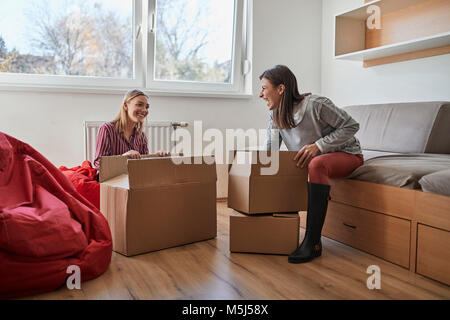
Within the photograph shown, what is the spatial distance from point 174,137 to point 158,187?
3.86ft

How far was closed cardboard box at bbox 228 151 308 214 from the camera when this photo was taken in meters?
1.84

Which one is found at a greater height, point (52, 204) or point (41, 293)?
point (52, 204)

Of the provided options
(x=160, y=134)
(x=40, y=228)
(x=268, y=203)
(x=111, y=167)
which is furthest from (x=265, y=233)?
(x=160, y=134)

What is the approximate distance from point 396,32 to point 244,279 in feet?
7.15

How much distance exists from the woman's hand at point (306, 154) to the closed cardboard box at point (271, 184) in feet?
0.08

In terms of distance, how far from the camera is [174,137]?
9.87ft

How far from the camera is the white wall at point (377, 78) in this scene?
2543 millimetres

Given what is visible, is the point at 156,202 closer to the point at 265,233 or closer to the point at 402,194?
the point at 265,233

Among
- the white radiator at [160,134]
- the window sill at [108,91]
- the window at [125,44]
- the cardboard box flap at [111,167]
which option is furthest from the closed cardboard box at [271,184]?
the window at [125,44]

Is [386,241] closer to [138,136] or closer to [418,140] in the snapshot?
[418,140]

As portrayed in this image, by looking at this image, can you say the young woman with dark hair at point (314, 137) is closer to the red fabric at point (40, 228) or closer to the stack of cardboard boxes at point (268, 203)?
the stack of cardboard boxes at point (268, 203)

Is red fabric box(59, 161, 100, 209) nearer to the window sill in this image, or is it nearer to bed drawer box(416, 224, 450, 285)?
the window sill

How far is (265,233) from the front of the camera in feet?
6.12

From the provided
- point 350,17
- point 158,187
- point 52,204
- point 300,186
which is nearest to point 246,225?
point 300,186
